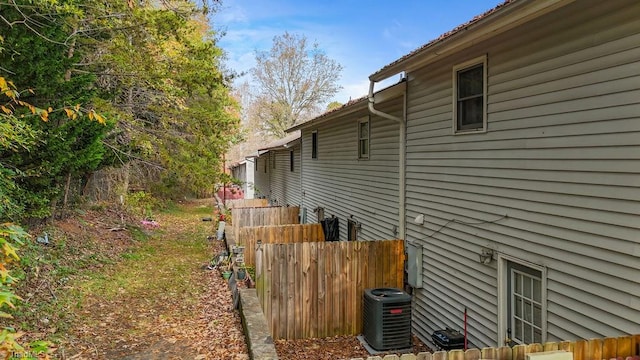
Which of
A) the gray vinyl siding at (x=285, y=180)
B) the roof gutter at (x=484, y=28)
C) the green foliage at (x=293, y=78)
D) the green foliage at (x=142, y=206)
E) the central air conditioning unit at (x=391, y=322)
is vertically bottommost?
the central air conditioning unit at (x=391, y=322)

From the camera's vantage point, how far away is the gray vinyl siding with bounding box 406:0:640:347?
3637 mm

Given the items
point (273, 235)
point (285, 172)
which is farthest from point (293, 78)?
point (273, 235)

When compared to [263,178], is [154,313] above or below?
below

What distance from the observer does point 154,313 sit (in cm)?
724

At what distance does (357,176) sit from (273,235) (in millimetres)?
3096

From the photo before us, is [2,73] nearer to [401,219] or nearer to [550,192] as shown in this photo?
[401,219]

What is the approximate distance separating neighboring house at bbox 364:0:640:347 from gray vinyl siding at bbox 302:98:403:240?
1.17 m

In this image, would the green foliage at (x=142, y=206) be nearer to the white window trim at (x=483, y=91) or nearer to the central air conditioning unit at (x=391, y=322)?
the central air conditioning unit at (x=391, y=322)

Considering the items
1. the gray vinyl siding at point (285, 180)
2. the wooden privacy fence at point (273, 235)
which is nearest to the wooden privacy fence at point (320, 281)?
the wooden privacy fence at point (273, 235)

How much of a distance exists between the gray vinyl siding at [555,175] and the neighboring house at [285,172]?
11419 millimetres

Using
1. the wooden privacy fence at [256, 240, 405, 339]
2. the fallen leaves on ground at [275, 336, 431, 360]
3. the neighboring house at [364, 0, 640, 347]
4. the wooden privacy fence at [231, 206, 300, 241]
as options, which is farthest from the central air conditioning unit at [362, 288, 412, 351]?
the wooden privacy fence at [231, 206, 300, 241]

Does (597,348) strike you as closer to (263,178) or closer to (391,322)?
(391,322)

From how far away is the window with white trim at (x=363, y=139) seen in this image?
10062mm

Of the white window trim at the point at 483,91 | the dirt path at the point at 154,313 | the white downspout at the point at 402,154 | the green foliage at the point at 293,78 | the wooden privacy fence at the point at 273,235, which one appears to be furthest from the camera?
the green foliage at the point at 293,78
